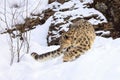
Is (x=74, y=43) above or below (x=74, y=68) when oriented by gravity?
above

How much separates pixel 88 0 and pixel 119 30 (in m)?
2.39

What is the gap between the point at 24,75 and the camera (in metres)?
6.31

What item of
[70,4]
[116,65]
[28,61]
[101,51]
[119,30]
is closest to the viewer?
[116,65]

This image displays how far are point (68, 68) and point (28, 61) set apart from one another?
1501 mm

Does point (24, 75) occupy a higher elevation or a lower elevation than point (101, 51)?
lower

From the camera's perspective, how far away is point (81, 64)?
18.7 feet

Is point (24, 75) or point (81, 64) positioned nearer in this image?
point (81, 64)

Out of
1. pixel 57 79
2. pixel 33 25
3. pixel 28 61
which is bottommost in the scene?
pixel 33 25

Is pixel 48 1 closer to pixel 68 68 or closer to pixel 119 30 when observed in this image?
pixel 119 30

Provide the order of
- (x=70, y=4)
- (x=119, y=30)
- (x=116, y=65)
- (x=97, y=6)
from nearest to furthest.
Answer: (x=116, y=65) < (x=119, y=30) < (x=97, y=6) < (x=70, y=4)

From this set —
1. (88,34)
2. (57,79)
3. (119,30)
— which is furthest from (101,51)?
(119,30)

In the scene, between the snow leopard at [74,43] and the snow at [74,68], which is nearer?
the snow at [74,68]

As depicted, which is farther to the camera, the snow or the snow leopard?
the snow leopard

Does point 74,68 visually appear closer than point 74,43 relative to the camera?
Yes
